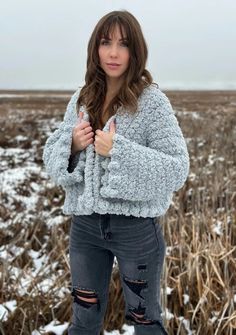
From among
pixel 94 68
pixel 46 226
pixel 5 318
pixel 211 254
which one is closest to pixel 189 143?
pixel 46 226

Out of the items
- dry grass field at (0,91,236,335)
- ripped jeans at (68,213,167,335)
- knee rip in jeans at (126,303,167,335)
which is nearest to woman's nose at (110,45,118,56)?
ripped jeans at (68,213,167,335)

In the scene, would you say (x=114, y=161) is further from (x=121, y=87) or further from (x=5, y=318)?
(x=5, y=318)

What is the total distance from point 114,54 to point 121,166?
0.38 meters

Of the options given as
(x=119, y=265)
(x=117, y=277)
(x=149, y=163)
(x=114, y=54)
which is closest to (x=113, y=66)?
(x=114, y=54)

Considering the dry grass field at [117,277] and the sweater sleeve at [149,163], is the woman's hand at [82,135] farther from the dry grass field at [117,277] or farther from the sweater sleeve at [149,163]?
the dry grass field at [117,277]

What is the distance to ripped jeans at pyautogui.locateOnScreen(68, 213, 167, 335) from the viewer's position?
5.11 ft

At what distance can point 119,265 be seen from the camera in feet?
5.37

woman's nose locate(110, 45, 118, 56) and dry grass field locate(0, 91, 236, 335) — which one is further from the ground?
woman's nose locate(110, 45, 118, 56)

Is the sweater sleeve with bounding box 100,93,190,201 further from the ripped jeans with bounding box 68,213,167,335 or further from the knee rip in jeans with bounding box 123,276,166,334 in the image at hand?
the knee rip in jeans with bounding box 123,276,166,334

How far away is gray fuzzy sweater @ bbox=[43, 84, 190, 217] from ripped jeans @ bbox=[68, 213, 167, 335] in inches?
2.3

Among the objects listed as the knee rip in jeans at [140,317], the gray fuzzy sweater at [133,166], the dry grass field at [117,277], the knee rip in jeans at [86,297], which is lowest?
the dry grass field at [117,277]

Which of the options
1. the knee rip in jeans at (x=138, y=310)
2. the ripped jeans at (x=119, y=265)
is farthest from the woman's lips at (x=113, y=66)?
the knee rip in jeans at (x=138, y=310)

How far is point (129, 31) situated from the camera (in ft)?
4.94

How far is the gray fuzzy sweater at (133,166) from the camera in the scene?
147 centimetres
